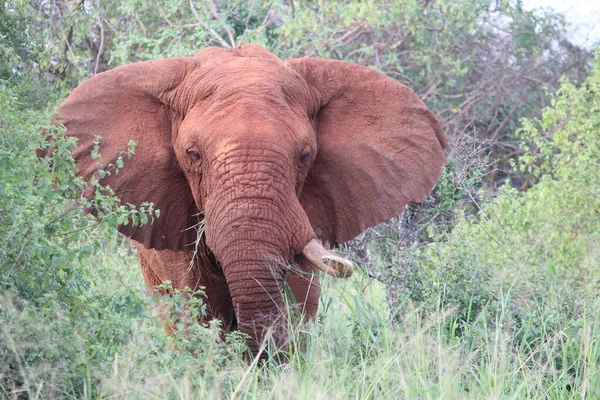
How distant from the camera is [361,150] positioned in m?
6.07

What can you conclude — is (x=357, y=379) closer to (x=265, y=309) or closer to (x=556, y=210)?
(x=265, y=309)

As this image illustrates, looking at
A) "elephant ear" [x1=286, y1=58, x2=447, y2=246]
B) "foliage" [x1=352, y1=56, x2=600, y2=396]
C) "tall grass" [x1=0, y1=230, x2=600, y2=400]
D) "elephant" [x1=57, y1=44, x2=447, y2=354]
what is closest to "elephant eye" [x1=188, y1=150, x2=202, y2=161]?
"elephant" [x1=57, y1=44, x2=447, y2=354]

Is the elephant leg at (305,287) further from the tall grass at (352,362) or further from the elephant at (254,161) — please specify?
the tall grass at (352,362)

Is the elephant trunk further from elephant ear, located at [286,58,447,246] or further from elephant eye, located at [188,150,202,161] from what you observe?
elephant ear, located at [286,58,447,246]

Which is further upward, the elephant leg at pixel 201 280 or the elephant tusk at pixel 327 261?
the elephant tusk at pixel 327 261

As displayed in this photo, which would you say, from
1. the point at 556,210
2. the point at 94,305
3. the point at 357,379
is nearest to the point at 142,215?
the point at 94,305

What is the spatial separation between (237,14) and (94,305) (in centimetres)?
708

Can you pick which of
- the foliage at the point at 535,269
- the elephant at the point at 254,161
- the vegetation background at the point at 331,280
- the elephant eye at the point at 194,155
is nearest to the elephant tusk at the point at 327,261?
the elephant at the point at 254,161

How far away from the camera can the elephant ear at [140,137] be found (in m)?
5.71

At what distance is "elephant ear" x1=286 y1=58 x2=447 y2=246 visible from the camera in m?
6.02

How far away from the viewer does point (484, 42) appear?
13172mm

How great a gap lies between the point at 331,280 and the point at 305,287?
73 cm

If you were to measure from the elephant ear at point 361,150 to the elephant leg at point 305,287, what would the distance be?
1.22 feet

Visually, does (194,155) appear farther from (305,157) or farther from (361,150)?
(361,150)
